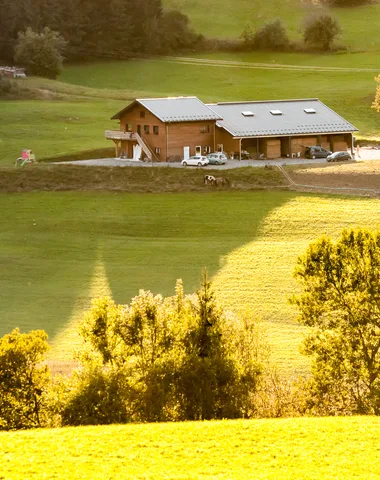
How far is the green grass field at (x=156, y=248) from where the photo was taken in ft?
197

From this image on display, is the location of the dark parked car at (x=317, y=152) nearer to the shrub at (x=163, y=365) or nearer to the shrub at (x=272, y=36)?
the shrub at (x=163, y=365)

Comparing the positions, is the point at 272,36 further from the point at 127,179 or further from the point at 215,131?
the point at 127,179

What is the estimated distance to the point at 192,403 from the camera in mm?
40156

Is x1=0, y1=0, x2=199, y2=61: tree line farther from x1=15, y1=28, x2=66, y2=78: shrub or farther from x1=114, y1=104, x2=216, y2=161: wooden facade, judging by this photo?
x1=114, y1=104, x2=216, y2=161: wooden facade

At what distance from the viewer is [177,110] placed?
9519cm

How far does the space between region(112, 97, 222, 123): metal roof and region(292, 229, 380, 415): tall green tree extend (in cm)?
4846

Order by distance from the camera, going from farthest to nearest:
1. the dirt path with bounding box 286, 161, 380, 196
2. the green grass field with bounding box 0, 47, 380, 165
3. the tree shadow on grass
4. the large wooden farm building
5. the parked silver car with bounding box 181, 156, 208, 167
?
the green grass field with bounding box 0, 47, 380, 165 < the large wooden farm building < the parked silver car with bounding box 181, 156, 208, 167 < the dirt path with bounding box 286, 161, 380, 196 < the tree shadow on grass

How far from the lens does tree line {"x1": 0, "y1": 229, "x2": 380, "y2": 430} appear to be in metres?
39.5

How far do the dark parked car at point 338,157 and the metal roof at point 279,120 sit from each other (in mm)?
4228

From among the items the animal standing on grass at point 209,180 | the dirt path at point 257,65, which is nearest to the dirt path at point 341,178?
the animal standing on grass at point 209,180

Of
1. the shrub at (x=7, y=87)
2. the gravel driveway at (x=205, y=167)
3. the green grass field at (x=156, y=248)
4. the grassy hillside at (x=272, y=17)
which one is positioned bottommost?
the green grass field at (x=156, y=248)

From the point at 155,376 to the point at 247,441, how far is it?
739 cm

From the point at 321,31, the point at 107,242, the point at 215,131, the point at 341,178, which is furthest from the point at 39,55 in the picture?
the point at 107,242

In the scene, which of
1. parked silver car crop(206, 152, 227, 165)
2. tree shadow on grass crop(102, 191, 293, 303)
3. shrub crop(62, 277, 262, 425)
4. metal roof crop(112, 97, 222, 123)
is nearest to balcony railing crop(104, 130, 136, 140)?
metal roof crop(112, 97, 222, 123)
